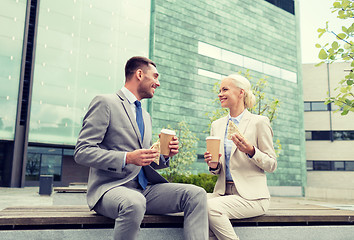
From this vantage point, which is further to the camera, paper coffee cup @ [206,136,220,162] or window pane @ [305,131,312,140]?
window pane @ [305,131,312,140]

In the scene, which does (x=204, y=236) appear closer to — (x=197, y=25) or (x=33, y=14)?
(x=33, y=14)

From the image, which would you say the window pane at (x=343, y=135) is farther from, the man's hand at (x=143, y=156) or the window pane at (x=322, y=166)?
the man's hand at (x=143, y=156)

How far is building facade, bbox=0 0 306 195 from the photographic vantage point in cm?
2256

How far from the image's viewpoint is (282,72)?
3703cm

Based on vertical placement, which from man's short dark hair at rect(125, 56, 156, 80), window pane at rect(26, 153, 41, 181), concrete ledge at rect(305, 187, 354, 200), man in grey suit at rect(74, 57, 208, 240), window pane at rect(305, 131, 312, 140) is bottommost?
concrete ledge at rect(305, 187, 354, 200)

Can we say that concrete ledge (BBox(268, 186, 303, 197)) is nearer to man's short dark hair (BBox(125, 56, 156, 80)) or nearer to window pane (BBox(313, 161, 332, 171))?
window pane (BBox(313, 161, 332, 171))

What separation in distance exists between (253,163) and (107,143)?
1641 millimetres

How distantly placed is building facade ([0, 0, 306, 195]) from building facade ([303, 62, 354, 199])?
809 cm

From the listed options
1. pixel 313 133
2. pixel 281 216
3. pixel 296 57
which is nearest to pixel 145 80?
pixel 281 216

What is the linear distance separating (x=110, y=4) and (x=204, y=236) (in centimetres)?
2502

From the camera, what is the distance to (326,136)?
136 feet

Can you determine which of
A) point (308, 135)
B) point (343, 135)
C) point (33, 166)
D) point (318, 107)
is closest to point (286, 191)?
point (308, 135)

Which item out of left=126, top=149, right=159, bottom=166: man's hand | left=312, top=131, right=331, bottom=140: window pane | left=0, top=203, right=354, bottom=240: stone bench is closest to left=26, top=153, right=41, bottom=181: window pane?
left=0, top=203, right=354, bottom=240: stone bench

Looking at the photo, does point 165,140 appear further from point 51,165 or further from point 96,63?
point 51,165
